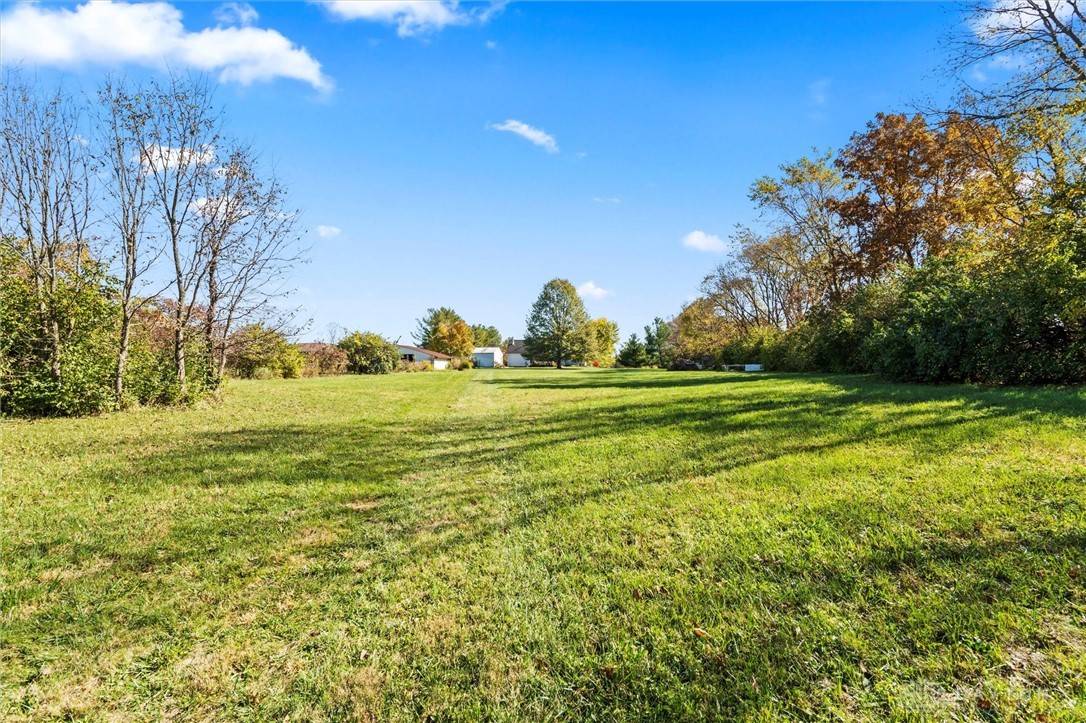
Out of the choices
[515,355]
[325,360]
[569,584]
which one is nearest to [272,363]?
[325,360]

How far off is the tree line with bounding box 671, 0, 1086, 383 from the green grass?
6.18 metres

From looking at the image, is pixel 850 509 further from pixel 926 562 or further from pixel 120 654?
pixel 120 654

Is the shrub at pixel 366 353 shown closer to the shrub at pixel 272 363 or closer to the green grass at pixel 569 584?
the shrub at pixel 272 363

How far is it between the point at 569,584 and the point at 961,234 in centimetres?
2287

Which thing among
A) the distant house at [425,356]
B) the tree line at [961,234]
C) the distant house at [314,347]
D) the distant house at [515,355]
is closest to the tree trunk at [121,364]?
the tree line at [961,234]

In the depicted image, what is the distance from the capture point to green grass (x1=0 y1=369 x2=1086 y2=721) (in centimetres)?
205

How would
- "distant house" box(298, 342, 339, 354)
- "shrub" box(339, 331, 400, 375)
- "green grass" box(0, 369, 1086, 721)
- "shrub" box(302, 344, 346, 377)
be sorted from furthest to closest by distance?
"shrub" box(339, 331, 400, 375), "distant house" box(298, 342, 339, 354), "shrub" box(302, 344, 346, 377), "green grass" box(0, 369, 1086, 721)

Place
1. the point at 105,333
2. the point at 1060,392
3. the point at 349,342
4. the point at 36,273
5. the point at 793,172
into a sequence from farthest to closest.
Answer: the point at 349,342
the point at 793,172
the point at 105,333
the point at 36,273
the point at 1060,392

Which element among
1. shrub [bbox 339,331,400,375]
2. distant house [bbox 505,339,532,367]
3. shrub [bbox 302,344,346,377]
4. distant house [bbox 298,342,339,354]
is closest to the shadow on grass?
shrub [bbox 302,344,346,377]

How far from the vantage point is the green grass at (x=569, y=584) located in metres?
2.05

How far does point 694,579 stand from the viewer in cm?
292

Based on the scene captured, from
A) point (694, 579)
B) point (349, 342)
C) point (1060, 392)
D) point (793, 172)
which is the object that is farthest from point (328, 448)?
point (349, 342)

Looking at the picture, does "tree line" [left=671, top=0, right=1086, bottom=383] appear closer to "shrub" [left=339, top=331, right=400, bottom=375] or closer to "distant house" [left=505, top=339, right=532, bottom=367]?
"shrub" [left=339, top=331, right=400, bottom=375]

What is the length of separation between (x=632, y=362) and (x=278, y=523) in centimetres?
5708
